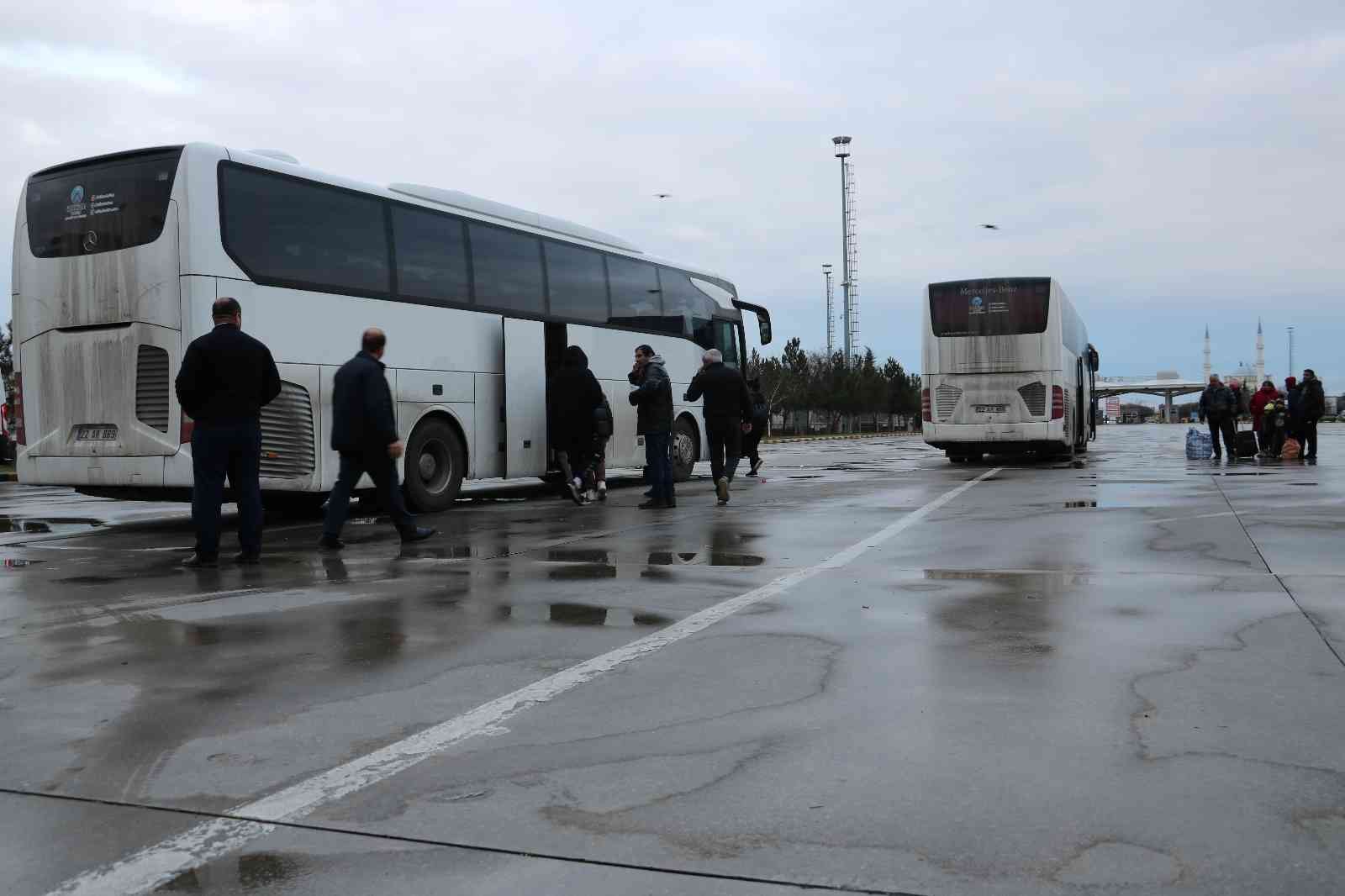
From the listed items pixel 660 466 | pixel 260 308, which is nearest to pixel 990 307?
pixel 660 466

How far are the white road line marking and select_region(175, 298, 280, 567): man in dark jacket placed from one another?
14.2 feet

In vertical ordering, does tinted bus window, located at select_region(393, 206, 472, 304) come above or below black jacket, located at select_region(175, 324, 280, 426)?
above

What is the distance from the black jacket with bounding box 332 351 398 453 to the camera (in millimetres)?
10164

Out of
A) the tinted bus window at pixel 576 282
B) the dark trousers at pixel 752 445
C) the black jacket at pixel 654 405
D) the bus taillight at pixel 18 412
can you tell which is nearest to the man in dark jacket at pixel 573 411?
the black jacket at pixel 654 405

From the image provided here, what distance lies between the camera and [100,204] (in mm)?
11781

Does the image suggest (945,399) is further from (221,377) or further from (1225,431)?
(221,377)

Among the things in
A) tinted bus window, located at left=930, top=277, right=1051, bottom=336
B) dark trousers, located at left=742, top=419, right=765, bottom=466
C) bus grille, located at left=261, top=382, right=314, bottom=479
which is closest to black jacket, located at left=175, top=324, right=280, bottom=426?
bus grille, located at left=261, top=382, right=314, bottom=479

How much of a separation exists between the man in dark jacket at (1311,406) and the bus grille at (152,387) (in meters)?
18.9

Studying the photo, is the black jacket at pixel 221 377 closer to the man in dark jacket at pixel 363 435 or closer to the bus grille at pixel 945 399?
the man in dark jacket at pixel 363 435

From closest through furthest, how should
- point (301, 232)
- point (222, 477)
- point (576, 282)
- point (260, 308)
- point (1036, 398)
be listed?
point (222, 477) → point (260, 308) → point (301, 232) → point (576, 282) → point (1036, 398)

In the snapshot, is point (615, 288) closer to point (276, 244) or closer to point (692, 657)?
Result: point (276, 244)

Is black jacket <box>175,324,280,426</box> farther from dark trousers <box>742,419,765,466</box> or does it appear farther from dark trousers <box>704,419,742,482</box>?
dark trousers <box>742,419,765,466</box>

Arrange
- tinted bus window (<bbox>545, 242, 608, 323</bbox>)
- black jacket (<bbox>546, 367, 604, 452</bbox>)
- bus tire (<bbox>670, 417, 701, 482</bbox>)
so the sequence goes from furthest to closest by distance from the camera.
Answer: bus tire (<bbox>670, 417, 701, 482</bbox>), tinted bus window (<bbox>545, 242, 608, 323</bbox>), black jacket (<bbox>546, 367, 604, 452</bbox>)

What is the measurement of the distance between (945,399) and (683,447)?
683cm
